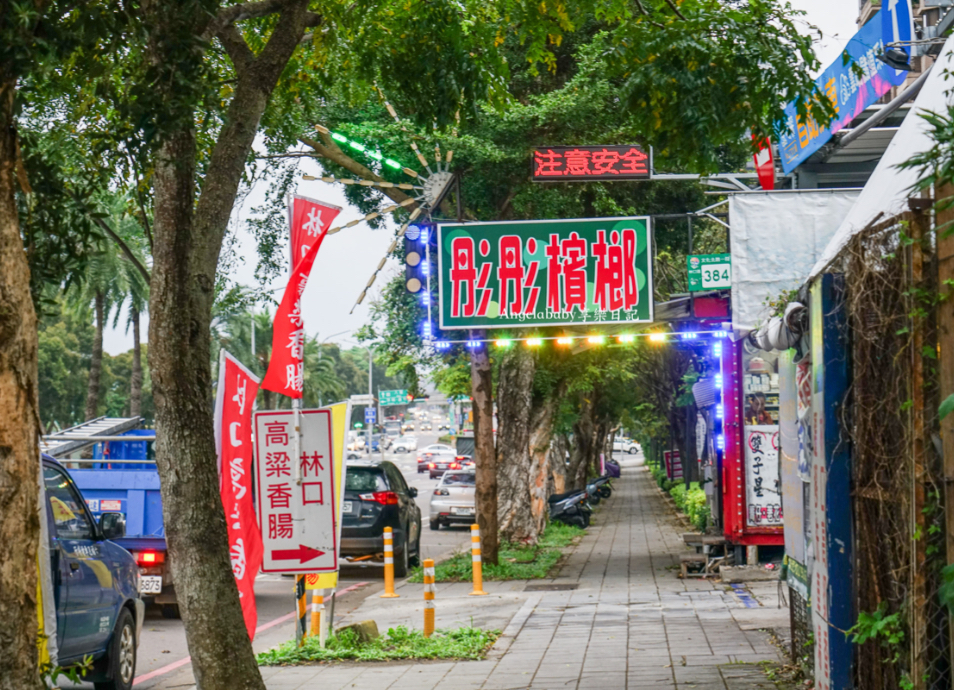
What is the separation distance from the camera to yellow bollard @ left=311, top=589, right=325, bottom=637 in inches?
412

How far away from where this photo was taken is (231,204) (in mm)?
7324

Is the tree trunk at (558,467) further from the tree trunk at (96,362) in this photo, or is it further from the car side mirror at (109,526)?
the car side mirror at (109,526)

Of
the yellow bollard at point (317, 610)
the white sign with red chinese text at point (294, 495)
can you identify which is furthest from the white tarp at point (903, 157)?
the yellow bollard at point (317, 610)

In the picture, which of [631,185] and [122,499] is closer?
[122,499]

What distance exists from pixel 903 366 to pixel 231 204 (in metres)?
4.49

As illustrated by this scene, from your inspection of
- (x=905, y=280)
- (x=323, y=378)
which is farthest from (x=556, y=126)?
(x=323, y=378)

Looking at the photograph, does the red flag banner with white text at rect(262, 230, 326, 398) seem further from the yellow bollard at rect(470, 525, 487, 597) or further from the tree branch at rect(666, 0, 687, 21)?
the yellow bollard at rect(470, 525, 487, 597)

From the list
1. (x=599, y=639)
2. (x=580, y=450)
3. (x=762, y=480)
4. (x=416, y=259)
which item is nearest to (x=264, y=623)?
(x=599, y=639)

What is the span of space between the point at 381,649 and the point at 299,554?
147 cm

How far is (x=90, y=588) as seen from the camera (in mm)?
8477

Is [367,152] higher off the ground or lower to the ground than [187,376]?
higher

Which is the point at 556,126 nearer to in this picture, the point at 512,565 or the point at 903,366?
the point at 512,565

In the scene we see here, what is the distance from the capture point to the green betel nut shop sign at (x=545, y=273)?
14469 mm

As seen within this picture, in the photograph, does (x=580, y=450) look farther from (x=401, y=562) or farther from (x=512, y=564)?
(x=401, y=562)
